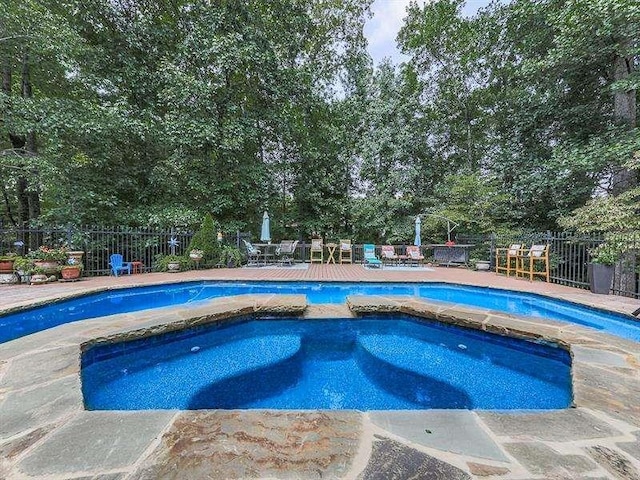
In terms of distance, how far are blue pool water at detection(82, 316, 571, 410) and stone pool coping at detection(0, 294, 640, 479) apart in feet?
2.26

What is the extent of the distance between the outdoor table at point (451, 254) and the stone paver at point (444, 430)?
1033 centimetres

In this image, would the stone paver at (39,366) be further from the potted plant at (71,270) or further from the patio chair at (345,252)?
the patio chair at (345,252)

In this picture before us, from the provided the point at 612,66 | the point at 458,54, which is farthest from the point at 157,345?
the point at 458,54

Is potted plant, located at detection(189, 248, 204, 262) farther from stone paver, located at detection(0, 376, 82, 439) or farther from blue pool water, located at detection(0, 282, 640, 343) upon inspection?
stone paver, located at detection(0, 376, 82, 439)

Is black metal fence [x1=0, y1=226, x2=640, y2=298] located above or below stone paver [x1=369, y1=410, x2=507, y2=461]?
above

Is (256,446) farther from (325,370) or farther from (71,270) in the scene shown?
(71,270)

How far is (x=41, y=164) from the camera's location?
24.7ft

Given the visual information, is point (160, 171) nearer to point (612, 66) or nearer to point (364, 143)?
point (364, 143)

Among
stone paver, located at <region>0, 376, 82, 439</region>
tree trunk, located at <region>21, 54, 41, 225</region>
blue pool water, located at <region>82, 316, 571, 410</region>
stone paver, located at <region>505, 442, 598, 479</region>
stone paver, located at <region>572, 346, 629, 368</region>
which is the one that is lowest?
blue pool water, located at <region>82, 316, 571, 410</region>

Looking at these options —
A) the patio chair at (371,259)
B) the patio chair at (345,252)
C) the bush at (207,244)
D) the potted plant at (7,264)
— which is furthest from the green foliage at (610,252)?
the potted plant at (7,264)

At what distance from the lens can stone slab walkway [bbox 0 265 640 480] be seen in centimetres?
115

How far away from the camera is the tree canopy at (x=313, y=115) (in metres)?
8.03

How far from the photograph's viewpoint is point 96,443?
1.31 metres

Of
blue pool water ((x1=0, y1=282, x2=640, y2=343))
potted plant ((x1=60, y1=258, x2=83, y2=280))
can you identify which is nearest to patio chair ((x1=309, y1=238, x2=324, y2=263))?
blue pool water ((x1=0, y1=282, x2=640, y2=343))
